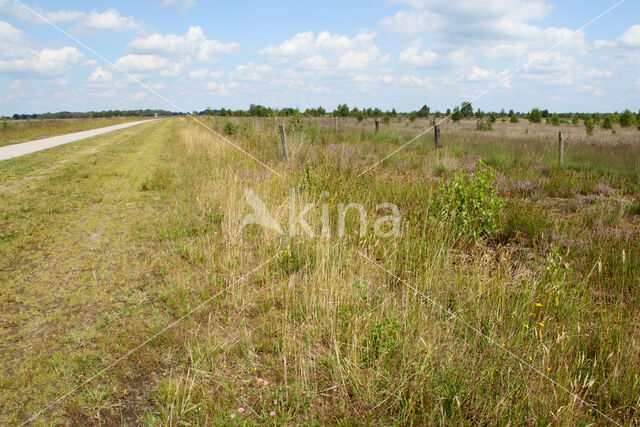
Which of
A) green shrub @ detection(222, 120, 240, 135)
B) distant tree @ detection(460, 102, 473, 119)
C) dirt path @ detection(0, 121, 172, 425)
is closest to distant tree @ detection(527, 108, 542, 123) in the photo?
distant tree @ detection(460, 102, 473, 119)

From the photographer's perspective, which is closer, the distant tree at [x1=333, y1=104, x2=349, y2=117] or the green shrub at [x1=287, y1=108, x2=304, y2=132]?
the green shrub at [x1=287, y1=108, x2=304, y2=132]

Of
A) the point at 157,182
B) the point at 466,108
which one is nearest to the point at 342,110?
the point at 466,108

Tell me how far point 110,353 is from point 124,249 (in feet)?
7.76

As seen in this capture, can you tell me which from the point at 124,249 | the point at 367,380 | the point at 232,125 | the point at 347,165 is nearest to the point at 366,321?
the point at 367,380

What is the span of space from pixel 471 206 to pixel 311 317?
3.01 m

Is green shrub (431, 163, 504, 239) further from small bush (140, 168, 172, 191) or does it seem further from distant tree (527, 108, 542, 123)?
distant tree (527, 108, 542, 123)

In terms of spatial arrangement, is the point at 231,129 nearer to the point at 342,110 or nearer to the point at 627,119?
the point at 342,110

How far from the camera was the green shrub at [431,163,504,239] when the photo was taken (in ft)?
15.8

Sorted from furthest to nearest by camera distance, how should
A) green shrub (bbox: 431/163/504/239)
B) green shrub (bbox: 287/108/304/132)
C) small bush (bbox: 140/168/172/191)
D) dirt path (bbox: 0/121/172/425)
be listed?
green shrub (bbox: 287/108/304/132), small bush (bbox: 140/168/172/191), green shrub (bbox: 431/163/504/239), dirt path (bbox: 0/121/172/425)

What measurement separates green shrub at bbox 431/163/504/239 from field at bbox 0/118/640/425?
0.04 meters

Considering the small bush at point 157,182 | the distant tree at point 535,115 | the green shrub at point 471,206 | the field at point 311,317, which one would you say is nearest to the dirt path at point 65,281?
the field at point 311,317

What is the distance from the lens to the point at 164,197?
25.1 ft

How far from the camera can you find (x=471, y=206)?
16.5 ft

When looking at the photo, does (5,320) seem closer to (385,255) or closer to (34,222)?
(34,222)
